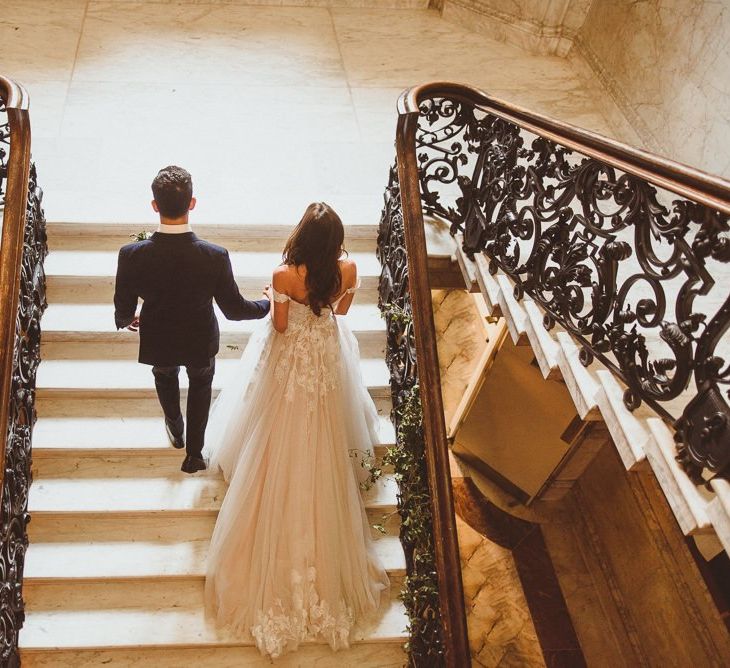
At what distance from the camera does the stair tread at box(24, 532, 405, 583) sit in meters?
3.79

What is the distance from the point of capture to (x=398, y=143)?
3986 mm

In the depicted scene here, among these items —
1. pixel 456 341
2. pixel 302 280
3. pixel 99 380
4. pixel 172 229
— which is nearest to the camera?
pixel 172 229

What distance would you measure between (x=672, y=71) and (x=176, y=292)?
4.44 meters

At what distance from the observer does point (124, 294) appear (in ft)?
10.6

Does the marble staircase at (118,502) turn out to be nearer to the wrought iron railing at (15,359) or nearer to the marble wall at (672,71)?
the wrought iron railing at (15,359)

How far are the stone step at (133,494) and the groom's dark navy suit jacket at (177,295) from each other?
100cm

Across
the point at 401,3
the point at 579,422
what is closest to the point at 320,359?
the point at 579,422

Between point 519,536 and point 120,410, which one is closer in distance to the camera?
point 120,410

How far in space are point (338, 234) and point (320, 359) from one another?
770mm

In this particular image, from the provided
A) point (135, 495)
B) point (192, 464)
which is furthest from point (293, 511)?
point (135, 495)

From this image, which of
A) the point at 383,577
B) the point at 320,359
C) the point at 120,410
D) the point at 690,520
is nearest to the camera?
the point at 690,520

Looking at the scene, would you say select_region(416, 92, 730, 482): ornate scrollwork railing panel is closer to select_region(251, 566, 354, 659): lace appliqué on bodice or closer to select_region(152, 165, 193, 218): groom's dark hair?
select_region(152, 165, 193, 218): groom's dark hair

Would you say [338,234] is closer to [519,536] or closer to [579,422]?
[579,422]

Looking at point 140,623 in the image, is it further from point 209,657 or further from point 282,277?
point 282,277
